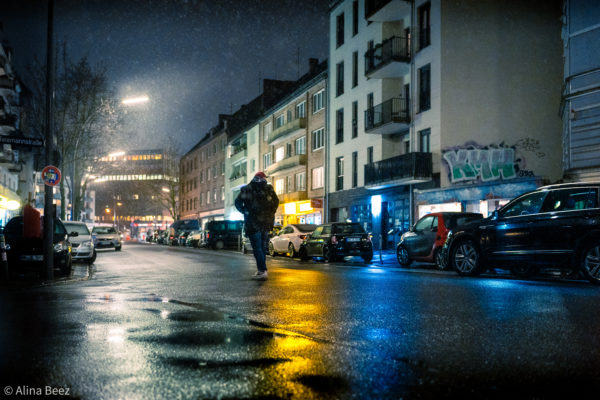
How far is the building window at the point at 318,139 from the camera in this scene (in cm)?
4257

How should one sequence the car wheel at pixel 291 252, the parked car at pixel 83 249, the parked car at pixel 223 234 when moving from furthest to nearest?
the parked car at pixel 223 234, the car wheel at pixel 291 252, the parked car at pixel 83 249

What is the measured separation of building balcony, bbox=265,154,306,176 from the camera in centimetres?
4516

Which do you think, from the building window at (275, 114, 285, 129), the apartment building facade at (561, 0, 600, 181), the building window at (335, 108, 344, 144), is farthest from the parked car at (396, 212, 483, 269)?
the building window at (275, 114, 285, 129)

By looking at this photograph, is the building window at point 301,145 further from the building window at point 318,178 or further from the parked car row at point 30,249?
the parked car row at point 30,249

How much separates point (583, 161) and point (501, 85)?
32.6ft

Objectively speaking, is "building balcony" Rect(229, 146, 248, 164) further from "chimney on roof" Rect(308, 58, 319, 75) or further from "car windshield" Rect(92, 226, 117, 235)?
"car windshield" Rect(92, 226, 117, 235)

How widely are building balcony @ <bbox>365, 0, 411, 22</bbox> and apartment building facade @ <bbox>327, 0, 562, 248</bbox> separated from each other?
0.06m

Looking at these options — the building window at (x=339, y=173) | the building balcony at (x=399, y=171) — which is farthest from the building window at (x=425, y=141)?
the building window at (x=339, y=173)

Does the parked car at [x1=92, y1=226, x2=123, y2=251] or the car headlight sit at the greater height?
the car headlight

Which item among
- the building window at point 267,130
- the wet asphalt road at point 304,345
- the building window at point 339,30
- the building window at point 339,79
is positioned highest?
the building window at point 339,30

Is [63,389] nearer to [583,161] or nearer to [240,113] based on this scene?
[583,161]

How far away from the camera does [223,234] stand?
3709cm

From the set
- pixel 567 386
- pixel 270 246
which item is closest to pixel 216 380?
pixel 567 386

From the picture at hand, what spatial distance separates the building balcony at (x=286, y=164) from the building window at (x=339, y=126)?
18.6 feet
